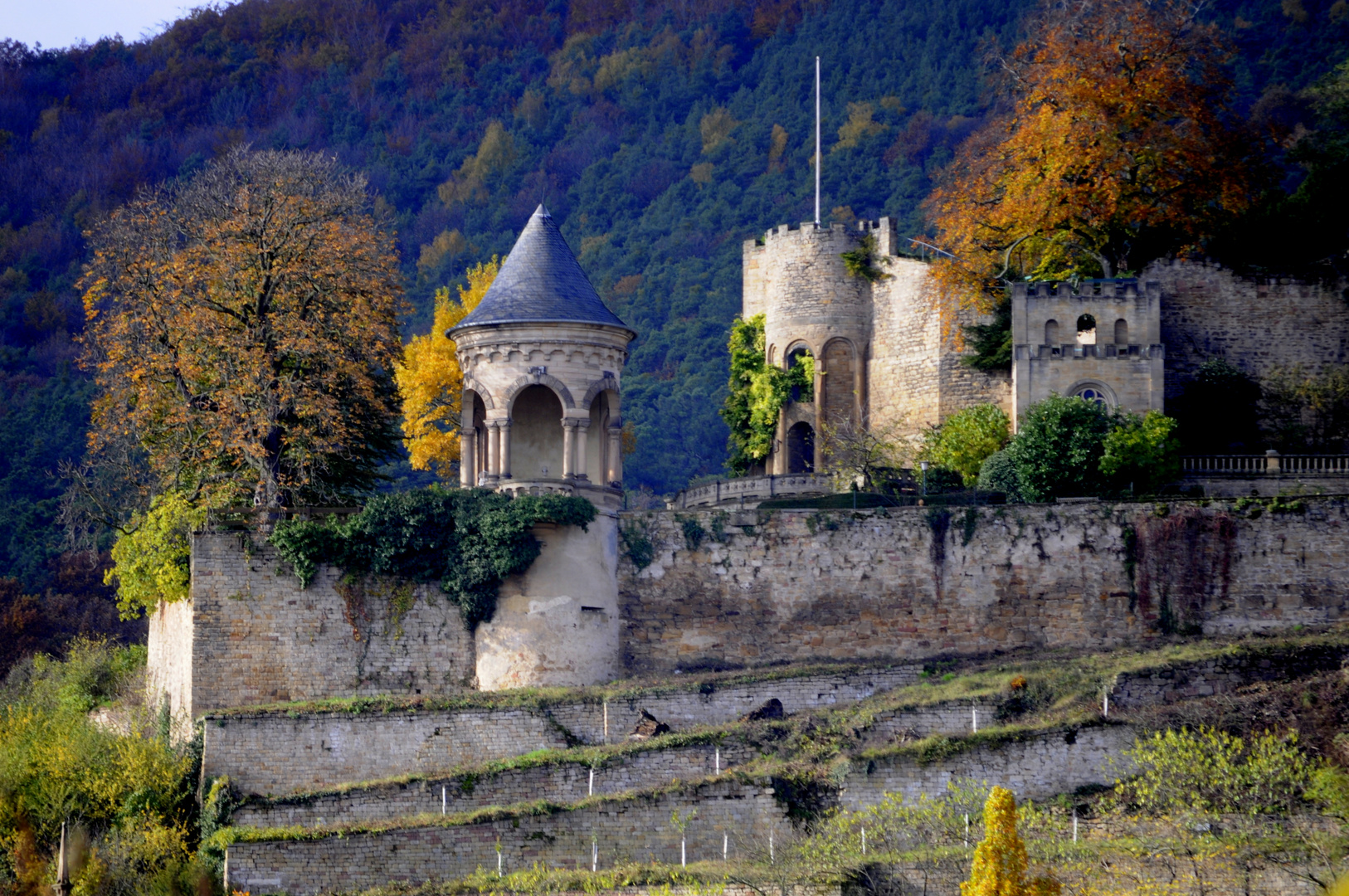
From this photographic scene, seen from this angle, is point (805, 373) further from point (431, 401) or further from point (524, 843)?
point (524, 843)

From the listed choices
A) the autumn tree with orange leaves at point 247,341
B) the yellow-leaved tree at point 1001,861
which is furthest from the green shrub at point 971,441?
the yellow-leaved tree at point 1001,861

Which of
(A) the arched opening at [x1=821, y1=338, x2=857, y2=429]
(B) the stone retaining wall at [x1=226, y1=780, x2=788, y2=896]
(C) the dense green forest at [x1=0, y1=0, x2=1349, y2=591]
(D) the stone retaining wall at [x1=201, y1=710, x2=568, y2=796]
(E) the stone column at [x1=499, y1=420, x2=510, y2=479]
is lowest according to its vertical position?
(B) the stone retaining wall at [x1=226, y1=780, x2=788, y2=896]

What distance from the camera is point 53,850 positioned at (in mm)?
33219

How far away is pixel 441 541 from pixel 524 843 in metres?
6.73

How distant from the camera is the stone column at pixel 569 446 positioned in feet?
121

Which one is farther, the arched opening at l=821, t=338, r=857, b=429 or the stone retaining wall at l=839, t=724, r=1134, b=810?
the arched opening at l=821, t=338, r=857, b=429

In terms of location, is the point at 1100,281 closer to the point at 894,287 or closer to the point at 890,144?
the point at 894,287

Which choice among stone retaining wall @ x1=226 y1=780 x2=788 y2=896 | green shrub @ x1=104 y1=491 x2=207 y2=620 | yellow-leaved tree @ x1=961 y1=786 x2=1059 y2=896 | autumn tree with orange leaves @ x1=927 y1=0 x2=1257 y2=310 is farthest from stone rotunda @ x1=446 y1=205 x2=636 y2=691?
yellow-leaved tree @ x1=961 y1=786 x2=1059 y2=896

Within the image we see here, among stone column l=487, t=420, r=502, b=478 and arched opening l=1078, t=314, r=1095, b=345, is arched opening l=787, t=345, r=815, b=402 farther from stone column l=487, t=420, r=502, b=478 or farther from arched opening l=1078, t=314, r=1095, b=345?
stone column l=487, t=420, r=502, b=478

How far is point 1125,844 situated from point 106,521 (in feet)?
70.4

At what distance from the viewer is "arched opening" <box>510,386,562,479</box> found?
38656 millimetres

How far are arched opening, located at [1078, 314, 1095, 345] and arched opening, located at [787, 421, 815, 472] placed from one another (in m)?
7.82

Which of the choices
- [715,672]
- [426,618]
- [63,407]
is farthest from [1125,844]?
[63,407]

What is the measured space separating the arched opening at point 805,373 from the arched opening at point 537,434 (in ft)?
35.4
